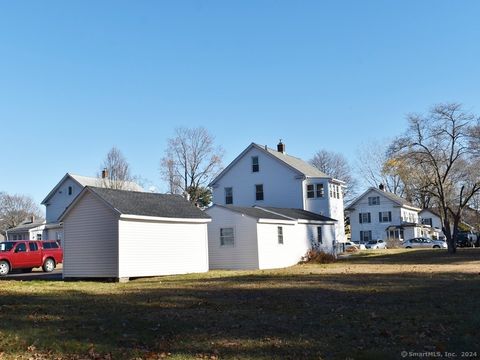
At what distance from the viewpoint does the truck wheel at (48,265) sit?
30986mm

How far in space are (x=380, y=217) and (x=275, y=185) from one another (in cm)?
3873

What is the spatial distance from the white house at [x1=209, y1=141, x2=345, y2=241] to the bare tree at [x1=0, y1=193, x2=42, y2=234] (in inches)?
2723

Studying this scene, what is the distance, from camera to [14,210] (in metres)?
107

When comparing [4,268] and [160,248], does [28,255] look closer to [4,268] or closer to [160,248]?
[4,268]

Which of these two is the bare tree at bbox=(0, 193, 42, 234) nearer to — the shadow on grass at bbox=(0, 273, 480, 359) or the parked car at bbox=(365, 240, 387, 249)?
the parked car at bbox=(365, 240, 387, 249)

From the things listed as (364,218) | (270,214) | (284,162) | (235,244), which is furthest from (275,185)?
(364,218)

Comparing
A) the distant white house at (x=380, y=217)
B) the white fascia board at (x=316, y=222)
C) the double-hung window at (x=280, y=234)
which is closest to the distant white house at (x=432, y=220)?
the distant white house at (x=380, y=217)

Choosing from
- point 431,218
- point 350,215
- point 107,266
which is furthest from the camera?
point 431,218

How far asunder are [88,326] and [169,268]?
1484 cm

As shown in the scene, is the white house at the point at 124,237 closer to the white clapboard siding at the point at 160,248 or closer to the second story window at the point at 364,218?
the white clapboard siding at the point at 160,248

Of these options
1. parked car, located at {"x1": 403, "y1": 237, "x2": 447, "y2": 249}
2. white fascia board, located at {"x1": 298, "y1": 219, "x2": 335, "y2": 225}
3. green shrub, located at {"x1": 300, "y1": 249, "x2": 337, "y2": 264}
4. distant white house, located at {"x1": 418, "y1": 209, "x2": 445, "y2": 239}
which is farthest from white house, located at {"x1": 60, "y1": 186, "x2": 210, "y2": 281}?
distant white house, located at {"x1": 418, "y1": 209, "x2": 445, "y2": 239}

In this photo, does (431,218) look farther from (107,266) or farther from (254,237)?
(107,266)

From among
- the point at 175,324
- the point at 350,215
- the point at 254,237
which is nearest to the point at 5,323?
the point at 175,324

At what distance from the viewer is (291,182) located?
141 ft
